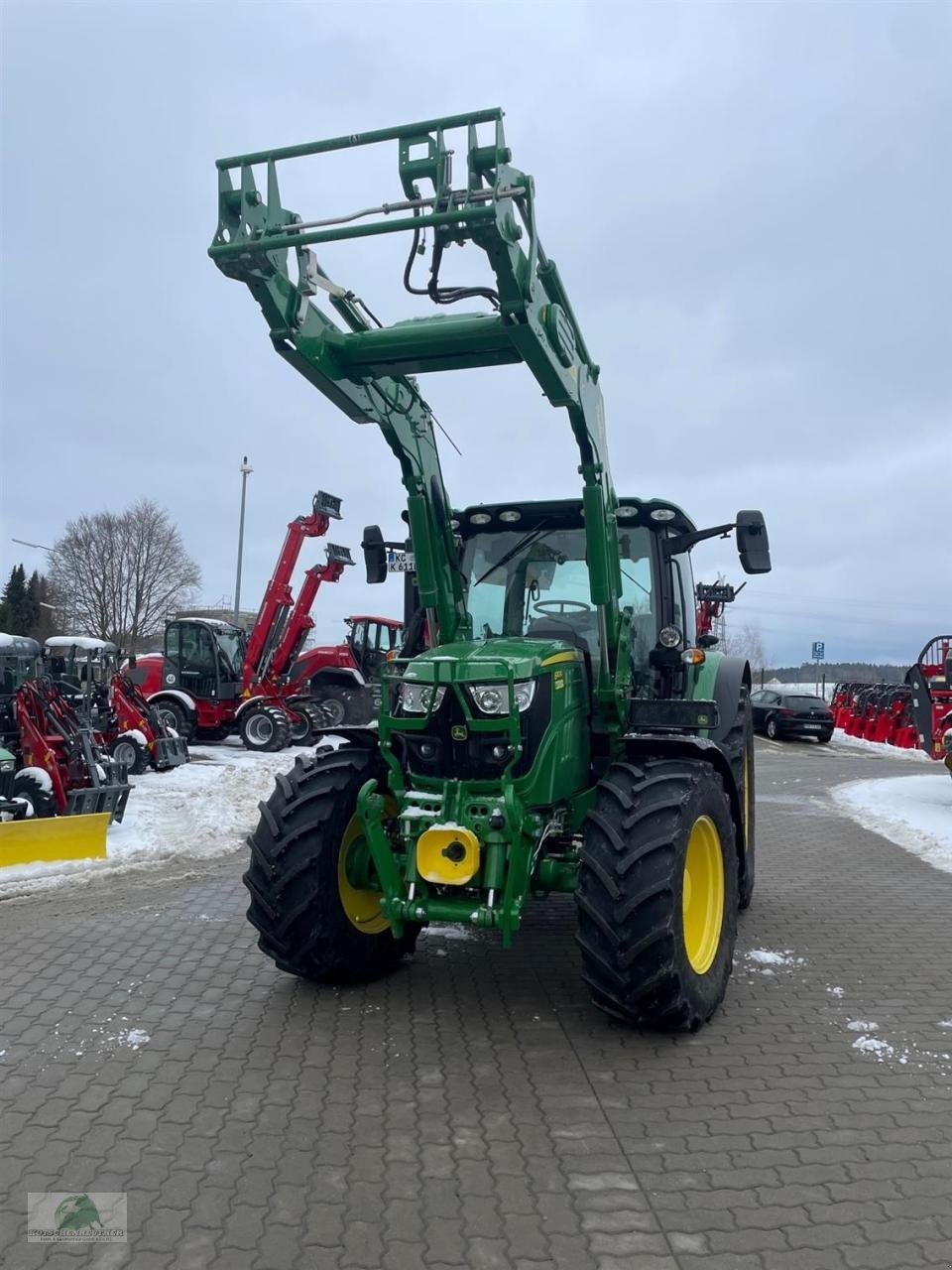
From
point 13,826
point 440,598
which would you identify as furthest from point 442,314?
point 13,826

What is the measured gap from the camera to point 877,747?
2381 cm

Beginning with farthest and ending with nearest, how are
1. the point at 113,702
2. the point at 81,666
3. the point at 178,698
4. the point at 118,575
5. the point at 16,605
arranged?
1. the point at 16,605
2. the point at 118,575
3. the point at 178,698
4. the point at 113,702
5. the point at 81,666

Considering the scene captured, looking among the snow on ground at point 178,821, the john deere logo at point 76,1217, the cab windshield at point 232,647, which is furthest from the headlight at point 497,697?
the cab windshield at point 232,647

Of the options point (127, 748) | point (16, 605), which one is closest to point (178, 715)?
point (127, 748)

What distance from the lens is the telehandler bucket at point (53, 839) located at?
7789 mm

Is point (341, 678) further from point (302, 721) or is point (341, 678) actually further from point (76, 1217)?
point (76, 1217)

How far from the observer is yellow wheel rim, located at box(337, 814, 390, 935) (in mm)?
4906

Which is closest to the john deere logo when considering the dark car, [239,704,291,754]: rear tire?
[239,704,291,754]: rear tire

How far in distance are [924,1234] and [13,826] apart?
709cm

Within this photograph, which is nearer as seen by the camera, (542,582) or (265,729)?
(542,582)

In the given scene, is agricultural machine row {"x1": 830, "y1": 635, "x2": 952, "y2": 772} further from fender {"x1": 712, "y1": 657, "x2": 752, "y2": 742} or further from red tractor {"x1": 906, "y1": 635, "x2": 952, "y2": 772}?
fender {"x1": 712, "y1": 657, "x2": 752, "y2": 742}

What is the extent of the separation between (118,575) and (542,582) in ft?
118

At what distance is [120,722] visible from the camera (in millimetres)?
13781

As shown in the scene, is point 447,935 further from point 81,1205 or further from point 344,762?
point 81,1205
